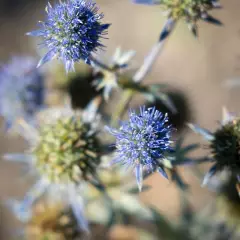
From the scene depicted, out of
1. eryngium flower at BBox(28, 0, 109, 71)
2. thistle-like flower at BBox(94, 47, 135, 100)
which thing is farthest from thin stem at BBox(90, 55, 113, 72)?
eryngium flower at BBox(28, 0, 109, 71)

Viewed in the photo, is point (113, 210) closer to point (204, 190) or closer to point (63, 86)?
point (63, 86)

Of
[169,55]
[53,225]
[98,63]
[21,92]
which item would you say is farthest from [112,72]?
[169,55]

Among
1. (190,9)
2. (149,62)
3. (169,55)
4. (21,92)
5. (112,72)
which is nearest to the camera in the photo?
(190,9)

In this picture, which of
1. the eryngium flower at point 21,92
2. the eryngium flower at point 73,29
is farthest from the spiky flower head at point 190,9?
the eryngium flower at point 21,92

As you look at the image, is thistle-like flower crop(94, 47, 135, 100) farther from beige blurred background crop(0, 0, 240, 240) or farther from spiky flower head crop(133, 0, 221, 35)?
beige blurred background crop(0, 0, 240, 240)

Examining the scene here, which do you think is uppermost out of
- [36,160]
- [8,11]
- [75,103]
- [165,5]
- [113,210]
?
[8,11]

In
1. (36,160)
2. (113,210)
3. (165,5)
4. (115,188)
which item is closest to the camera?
(165,5)

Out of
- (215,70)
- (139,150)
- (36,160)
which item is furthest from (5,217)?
(139,150)

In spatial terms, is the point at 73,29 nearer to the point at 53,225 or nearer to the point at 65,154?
the point at 65,154
